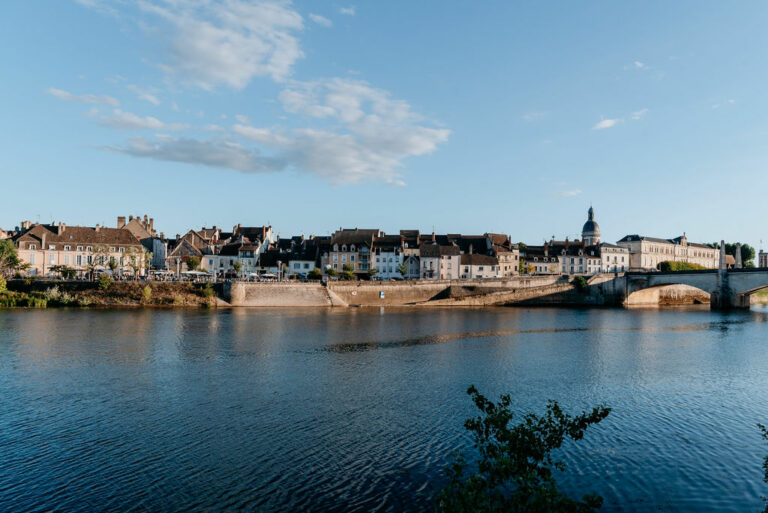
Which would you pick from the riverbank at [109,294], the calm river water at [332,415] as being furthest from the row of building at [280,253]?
the calm river water at [332,415]

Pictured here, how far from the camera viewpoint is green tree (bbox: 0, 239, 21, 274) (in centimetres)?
7662

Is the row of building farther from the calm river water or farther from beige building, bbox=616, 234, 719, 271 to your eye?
the calm river water

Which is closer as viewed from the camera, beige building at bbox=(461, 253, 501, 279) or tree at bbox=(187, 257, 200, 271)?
tree at bbox=(187, 257, 200, 271)

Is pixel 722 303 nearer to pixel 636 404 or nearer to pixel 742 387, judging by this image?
pixel 742 387

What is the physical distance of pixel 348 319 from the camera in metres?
62.3

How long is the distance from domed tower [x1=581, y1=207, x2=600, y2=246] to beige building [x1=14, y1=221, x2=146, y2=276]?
129 metres

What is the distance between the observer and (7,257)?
7806 cm

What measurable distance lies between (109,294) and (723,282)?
101774mm

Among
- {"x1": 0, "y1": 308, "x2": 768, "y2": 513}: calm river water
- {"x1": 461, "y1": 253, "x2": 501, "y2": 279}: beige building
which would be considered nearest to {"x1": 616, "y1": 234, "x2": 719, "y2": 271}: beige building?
{"x1": 461, "y1": 253, "x2": 501, "y2": 279}: beige building

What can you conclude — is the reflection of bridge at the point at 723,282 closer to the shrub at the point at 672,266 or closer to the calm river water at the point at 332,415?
the calm river water at the point at 332,415

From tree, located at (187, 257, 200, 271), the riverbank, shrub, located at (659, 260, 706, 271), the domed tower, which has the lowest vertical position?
the riverbank

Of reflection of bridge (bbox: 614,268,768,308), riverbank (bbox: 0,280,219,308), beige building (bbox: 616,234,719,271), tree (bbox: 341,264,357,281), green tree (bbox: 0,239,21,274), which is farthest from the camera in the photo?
beige building (bbox: 616,234,719,271)

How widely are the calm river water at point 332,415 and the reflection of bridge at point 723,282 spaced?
40.8m

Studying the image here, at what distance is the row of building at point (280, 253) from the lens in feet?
291
